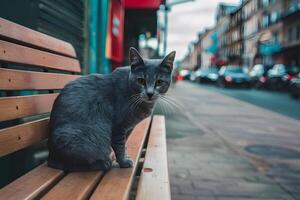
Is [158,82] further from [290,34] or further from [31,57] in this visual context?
[290,34]

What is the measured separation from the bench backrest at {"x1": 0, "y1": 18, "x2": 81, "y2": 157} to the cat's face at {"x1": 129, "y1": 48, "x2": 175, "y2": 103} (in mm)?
725

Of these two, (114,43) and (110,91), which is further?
(114,43)

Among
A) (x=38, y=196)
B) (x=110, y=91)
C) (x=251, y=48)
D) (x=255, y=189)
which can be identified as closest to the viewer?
(x=38, y=196)

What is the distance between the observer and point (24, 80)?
2494 millimetres

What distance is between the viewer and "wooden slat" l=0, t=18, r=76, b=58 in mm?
2363

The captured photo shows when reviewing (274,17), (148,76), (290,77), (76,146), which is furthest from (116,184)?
(274,17)

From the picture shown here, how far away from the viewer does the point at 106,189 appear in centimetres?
204

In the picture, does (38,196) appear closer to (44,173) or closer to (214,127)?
(44,173)

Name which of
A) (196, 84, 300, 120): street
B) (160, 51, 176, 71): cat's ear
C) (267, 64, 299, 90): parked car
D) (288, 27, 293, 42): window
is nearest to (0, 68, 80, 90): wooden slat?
(160, 51, 176, 71): cat's ear

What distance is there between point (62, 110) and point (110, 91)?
0.37 m

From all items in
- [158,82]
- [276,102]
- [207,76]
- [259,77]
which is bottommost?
[276,102]

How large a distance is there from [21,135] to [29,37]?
2.59 feet

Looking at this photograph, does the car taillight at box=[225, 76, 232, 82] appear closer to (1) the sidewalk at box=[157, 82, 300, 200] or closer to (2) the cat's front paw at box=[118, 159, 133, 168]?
(1) the sidewalk at box=[157, 82, 300, 200]

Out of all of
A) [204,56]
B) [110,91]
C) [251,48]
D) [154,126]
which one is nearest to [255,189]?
[154,126]
